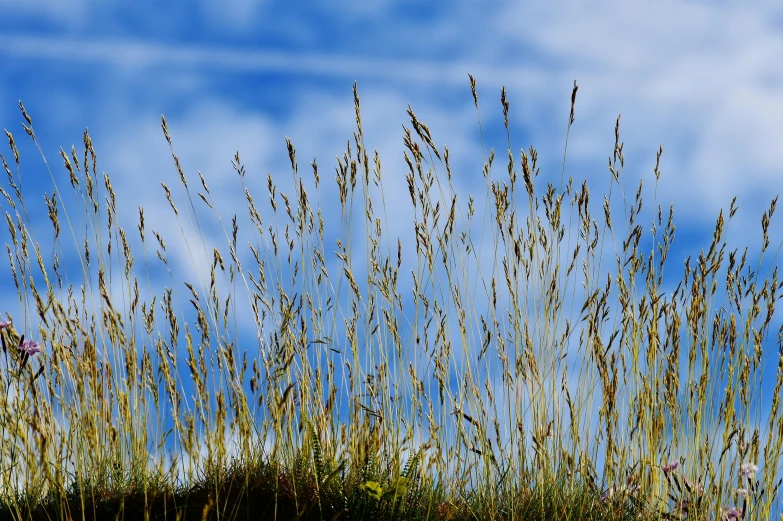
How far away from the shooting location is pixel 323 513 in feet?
8.84

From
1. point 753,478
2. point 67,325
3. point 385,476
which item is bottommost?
point 753,478

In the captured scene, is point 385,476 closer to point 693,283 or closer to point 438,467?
point 438,467

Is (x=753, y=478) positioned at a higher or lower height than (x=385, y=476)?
lower

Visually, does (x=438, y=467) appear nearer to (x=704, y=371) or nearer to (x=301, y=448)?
(x=301, y=448)

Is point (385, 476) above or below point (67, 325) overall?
below

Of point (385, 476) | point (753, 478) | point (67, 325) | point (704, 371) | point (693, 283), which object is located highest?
point (67, 325)

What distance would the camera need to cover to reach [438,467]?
279 cm

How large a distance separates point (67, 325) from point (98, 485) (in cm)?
69

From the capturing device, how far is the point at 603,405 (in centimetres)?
271

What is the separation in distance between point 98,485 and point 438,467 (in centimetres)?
135

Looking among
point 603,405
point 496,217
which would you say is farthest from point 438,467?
point 496,217

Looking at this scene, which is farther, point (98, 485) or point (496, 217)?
point (98, 485)

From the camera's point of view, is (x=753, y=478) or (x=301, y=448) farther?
(x=301, y=448)

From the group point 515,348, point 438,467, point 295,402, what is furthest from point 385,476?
point 515,348
